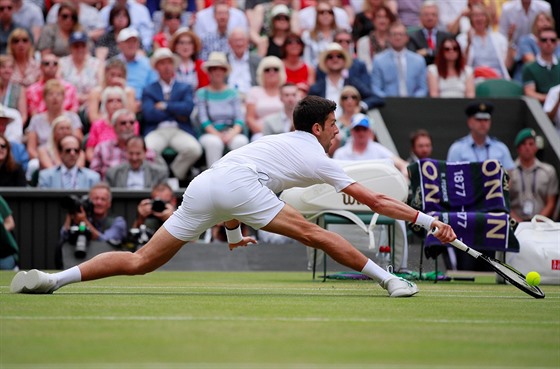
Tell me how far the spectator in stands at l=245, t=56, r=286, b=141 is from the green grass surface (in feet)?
27.8

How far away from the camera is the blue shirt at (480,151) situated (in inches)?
715

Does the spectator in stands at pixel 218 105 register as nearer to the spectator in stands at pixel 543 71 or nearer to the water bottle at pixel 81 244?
the water bottle at pixel 81 244

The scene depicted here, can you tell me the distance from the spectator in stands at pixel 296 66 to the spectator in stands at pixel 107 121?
2808 millimetres

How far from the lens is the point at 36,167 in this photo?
18016mm

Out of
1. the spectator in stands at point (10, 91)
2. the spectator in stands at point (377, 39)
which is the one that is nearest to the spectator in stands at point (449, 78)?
the spectator in stands at point (377, 39)

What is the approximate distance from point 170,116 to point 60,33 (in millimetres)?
3123

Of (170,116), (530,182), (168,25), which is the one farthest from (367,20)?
(530,182)

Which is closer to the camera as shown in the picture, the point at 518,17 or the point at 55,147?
the point at 55,147

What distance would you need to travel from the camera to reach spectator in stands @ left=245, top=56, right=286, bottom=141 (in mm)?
19031

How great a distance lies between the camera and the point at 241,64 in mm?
20312

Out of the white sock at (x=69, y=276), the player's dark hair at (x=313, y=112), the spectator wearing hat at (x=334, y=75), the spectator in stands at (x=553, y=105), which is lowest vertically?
the white sock at (x=69, y=276)

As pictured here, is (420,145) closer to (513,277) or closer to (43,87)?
(43,87)

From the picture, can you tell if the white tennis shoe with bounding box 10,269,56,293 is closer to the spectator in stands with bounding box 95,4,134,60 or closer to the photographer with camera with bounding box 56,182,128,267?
the photographer with camera with bounding box 56,182,128,267

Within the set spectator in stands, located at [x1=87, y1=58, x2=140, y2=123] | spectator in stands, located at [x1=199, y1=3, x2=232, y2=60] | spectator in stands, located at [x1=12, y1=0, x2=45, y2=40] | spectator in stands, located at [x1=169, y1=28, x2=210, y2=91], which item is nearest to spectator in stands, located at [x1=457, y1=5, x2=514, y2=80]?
spectator in stands, located at [x1=199, y1=3, x2=232, y2=60]
